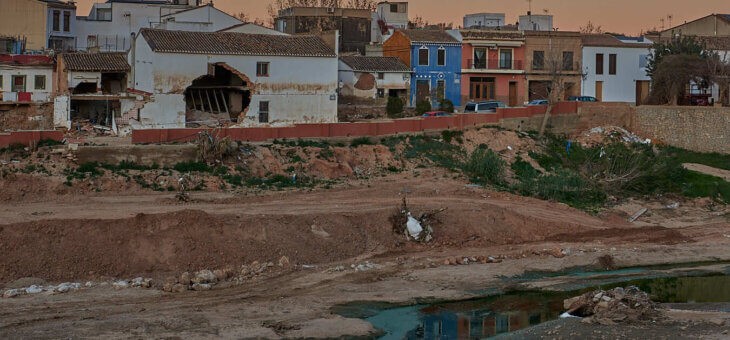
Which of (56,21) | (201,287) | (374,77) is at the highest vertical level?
(56,21)

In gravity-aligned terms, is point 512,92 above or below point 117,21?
below

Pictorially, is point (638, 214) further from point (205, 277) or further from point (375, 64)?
point (375, 64)

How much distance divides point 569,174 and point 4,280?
25.8 meters

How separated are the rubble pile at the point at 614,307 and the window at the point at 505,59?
3882 cm

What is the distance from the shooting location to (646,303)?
27156 millimetres

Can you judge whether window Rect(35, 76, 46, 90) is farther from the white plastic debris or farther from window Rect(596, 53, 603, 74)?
window Rect(596, 53, 603, 74)

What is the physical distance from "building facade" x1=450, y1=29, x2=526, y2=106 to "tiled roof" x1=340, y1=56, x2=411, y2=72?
4.62 m

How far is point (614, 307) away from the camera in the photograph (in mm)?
26719

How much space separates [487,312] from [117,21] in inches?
1777

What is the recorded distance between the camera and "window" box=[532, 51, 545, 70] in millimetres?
66188

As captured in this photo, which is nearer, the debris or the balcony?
the debris

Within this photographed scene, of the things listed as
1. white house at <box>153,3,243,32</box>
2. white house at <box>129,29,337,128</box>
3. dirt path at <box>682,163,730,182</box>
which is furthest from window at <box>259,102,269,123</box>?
dirt path at <box>682,163,730,182</box>

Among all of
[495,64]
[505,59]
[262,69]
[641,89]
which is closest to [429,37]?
[495,64]

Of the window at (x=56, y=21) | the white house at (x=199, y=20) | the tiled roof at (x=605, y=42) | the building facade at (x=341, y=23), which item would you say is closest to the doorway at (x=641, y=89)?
the tiled roof at (x=605, y=42)
